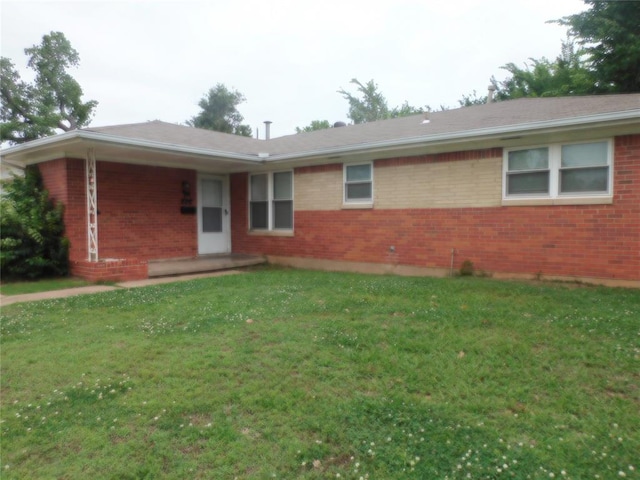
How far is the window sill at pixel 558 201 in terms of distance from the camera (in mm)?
7009

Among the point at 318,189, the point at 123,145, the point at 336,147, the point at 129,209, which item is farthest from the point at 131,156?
the point at 336,147

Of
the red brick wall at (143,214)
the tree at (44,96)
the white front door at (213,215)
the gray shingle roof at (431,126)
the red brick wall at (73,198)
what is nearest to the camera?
the gray shingle roof at (431,126)

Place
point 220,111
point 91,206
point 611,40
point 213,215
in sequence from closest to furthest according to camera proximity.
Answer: point 91,206 < point 213,215 < point 611,40 < point 220,111

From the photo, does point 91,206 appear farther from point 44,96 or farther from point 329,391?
point 44,96

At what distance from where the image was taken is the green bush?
8.75 m

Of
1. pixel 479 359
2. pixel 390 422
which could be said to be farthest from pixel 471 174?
pixel 390 422

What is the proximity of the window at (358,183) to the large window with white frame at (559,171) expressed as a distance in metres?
2.90

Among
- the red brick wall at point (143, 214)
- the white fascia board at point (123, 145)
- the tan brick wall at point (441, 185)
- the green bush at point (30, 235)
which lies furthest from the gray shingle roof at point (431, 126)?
the green bush at point (30, 235)

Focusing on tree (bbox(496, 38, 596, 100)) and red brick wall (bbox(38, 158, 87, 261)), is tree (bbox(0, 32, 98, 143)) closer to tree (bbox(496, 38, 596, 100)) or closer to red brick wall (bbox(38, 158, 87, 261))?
red brick wall (bbox(38, 158, 87, 261))

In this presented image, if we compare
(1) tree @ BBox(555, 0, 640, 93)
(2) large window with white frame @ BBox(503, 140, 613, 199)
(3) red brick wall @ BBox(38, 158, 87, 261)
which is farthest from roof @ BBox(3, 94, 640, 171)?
(1) tree @ BBox(555, 0, 640, 93)

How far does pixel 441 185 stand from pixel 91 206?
7.17 metres

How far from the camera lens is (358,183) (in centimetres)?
993

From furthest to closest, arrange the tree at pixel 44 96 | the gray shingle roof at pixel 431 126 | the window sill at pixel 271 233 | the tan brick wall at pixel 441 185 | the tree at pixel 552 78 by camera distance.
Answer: the tree at pixel 44 96
the tree at pixel 552 78
the window sill at pixel 271 233
the tan brick wall at pixel 441 185
the gray shingle roof at pixel 431 126

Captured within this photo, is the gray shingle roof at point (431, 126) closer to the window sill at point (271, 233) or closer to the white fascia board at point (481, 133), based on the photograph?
the white fascia board at point (481, 133)
